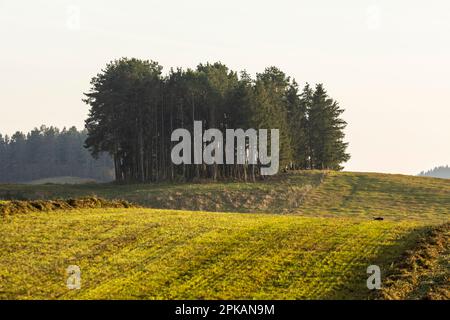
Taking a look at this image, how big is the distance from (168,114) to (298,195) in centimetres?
2972

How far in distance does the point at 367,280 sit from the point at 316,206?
141 feet

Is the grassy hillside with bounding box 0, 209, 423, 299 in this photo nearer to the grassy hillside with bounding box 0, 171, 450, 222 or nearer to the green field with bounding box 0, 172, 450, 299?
the green field with bounding box 0, 172, 450, 299

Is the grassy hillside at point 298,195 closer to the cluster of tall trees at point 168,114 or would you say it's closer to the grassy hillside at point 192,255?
the cluster of tall trees at point 168,114

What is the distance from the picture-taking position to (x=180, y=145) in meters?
93.2

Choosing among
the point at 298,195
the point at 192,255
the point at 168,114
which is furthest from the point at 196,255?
the point at 168,114

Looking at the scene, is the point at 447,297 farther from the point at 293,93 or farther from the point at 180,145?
the point at 293,93

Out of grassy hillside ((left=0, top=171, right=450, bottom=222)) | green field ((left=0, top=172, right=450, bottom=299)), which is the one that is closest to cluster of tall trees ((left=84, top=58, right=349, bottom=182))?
grassy hillside ((left=0, top=171, right=450, bottom=222))

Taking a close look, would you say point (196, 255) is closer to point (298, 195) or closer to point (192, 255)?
point (192, 255)

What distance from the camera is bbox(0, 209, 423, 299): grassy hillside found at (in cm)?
2367

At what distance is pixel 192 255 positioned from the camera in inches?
1138

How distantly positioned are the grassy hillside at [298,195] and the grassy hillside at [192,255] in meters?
26.5

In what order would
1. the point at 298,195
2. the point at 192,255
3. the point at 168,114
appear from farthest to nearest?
the point at 168,114 → the point at 298,195 → the point at 192,255

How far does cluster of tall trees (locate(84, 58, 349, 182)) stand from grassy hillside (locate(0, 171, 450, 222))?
8.12 m
